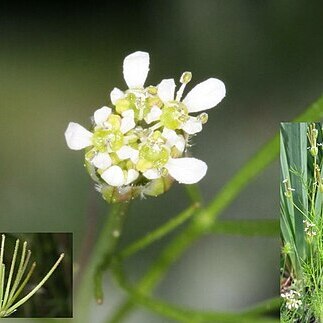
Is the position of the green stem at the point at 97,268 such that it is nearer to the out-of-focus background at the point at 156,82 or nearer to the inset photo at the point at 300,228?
the out-of-focus background at the point at 156,82

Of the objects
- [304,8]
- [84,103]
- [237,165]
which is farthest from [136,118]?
[304,8]

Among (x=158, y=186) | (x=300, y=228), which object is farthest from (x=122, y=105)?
(x=300, y=228)

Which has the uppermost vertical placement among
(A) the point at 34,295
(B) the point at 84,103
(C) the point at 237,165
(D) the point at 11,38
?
(D) the point at 11,38

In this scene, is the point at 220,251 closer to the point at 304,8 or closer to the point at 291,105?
the point at 291,105

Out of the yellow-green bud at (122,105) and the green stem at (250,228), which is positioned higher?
the yellow-green bud at (122,105)

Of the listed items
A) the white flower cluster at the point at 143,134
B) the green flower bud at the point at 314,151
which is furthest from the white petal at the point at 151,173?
the green flower bud at the point at 314,151
